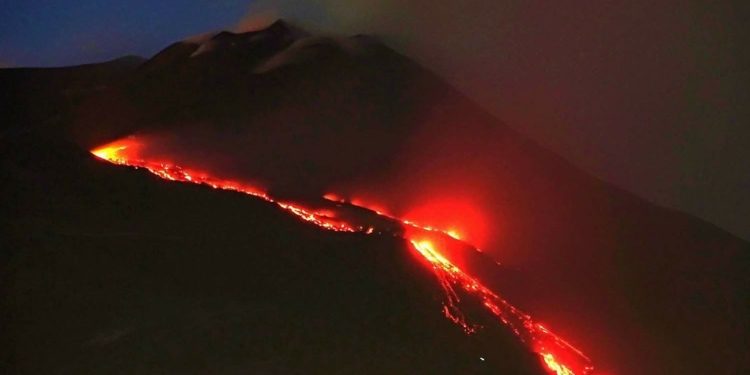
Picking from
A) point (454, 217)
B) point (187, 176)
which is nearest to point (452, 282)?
point (454, 217)

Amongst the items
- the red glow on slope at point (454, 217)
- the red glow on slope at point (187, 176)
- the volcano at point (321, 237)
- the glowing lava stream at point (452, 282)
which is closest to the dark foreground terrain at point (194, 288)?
the volcano at point (321, 237)

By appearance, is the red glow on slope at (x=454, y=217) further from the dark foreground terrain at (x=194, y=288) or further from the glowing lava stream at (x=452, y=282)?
the dark foreground terrain at (x=194, y=288)

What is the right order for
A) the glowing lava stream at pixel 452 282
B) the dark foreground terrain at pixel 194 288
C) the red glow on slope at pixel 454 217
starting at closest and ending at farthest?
the dark foreground terrain at pixel 194 288, the glowing lava stream at pixel 452 282, the red glow on slope at pixel 454 217

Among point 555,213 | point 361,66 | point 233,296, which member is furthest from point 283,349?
point 361,66

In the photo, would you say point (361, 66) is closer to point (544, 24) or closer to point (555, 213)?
point (544, 24)

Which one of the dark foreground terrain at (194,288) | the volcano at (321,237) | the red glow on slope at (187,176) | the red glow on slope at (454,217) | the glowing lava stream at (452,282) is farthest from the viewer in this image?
the red glow on slope at (454,217)

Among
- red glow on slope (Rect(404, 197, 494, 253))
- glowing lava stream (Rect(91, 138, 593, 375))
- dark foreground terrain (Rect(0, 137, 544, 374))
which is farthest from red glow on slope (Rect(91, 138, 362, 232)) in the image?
red glow on slope (Rect(404, 197, 494, 253))
